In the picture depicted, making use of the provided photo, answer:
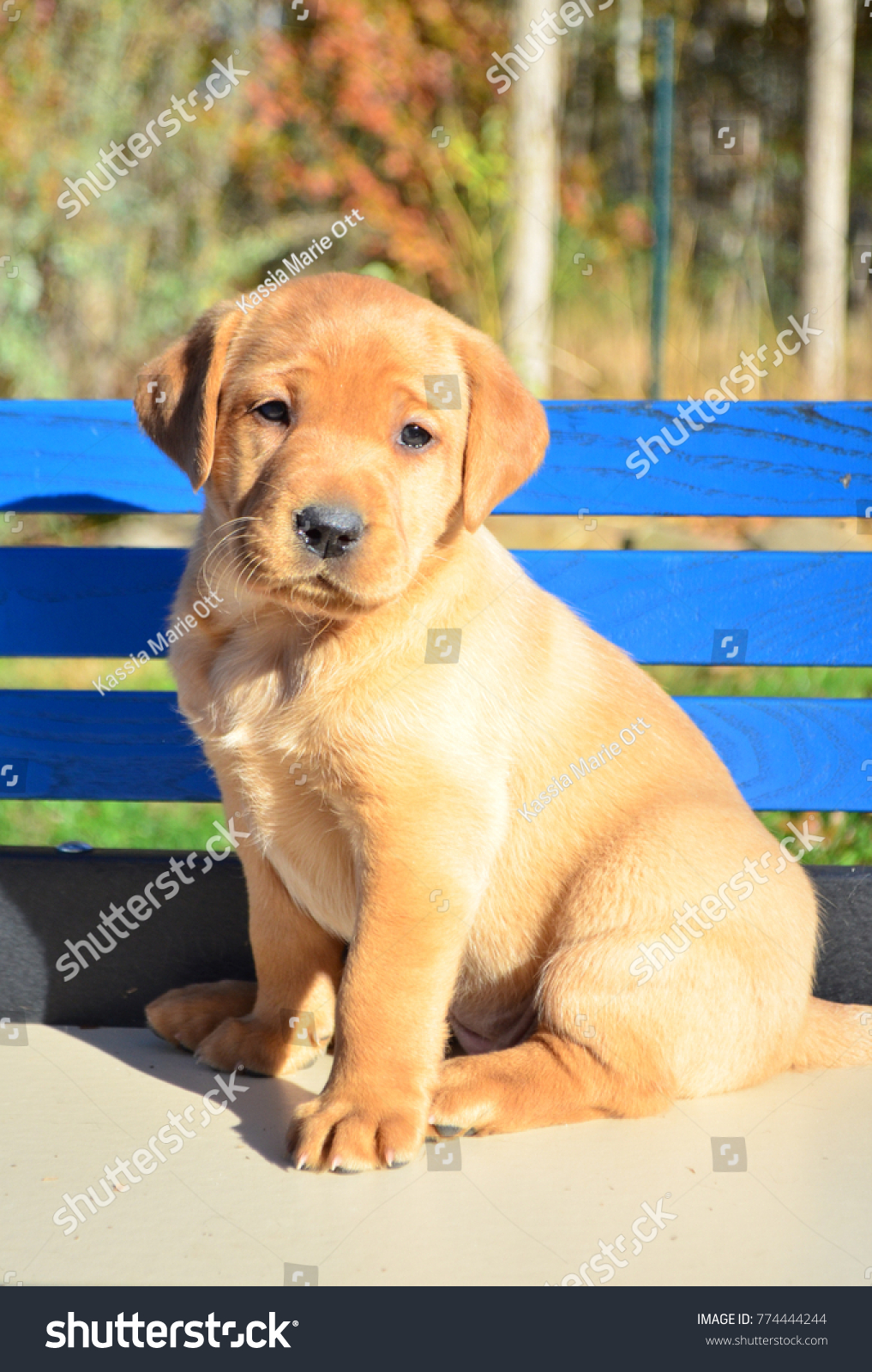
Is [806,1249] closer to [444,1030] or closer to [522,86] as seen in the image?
[444,1030]

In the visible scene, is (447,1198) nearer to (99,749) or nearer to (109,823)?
(99,749)

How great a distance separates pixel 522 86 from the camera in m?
9.98

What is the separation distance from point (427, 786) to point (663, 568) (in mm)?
1316

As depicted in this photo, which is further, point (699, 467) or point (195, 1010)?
point (699, 467)

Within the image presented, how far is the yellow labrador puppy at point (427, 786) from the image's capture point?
8.26ft

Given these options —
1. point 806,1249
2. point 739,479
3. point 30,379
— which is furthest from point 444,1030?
point 30,379

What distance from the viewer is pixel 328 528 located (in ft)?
7.79

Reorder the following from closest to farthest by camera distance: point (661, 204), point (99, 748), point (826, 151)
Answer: point (99, 748), point (661, 204), point (826, 151)

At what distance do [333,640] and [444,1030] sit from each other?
0.83 metres

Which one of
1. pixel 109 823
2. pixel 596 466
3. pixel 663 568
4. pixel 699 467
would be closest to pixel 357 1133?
pixel 663 568

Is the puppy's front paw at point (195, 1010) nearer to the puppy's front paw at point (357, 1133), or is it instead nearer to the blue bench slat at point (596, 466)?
the puppy's front paw at point (357, 1133)

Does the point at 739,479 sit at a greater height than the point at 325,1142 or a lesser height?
greater

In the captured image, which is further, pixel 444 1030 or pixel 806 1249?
pixel 444 1030

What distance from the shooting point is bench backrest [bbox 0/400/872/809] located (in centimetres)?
355
